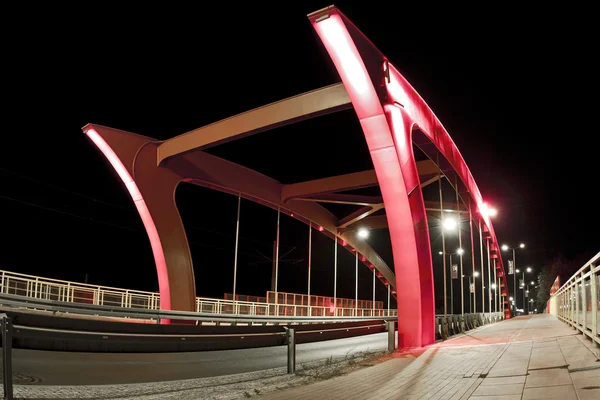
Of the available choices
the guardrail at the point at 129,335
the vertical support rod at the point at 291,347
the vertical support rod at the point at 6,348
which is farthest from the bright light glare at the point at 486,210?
the vertical support rod at the point at 6,348

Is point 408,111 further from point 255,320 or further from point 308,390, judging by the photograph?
point 308,390

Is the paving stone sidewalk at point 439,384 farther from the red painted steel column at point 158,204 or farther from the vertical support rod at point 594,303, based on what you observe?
the red painted steel column at point 158,204

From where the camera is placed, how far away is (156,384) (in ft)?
23.9

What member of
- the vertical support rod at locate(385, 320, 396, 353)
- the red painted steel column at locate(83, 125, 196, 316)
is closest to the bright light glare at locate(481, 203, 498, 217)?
the red painted steel column at locate(83, 125, 196, 316)

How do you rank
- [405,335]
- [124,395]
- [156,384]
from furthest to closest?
1. [405,335]
2. [156,384]
3. [124,395]

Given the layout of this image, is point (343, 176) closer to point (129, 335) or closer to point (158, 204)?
point (158, 204)

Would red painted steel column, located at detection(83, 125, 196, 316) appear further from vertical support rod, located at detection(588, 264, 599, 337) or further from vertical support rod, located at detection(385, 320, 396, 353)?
vertical support rod, located at detection(588, 264, 599, 337)

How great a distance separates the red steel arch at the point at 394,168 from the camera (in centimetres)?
1258

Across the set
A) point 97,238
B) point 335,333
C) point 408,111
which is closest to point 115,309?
point 335,333

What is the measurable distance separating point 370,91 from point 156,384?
849cm

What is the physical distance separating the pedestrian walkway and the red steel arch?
3636 mm

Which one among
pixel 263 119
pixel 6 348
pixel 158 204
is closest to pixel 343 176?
pixel 158 204

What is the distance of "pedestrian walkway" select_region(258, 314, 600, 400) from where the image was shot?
5.62 metres

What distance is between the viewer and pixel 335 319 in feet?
85.4
